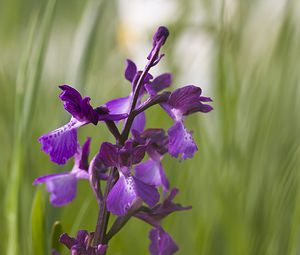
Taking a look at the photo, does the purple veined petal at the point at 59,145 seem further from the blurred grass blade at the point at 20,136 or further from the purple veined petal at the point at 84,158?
the blurred grass blade at the point at 20,136

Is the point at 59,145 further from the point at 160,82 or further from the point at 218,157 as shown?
the point at 218,157

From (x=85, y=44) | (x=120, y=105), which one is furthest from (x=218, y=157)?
(x=120, y=105)

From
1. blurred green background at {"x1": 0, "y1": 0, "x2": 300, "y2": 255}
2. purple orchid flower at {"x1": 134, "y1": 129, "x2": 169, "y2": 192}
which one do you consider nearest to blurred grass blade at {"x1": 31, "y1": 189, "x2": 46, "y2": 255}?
blurred green background at {"x1": 0, "y1": 0, "x2": 300, "y2": 255}

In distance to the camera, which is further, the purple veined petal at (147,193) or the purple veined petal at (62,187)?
the purple veined petal at (62,187)

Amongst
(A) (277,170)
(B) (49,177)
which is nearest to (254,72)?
(A) (277,170)

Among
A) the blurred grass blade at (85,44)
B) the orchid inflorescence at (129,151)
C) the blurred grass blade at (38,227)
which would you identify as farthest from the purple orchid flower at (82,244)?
the blurred grass blade at (85,44)

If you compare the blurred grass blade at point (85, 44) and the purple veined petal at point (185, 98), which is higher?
the blurred grass blade at point (85, 44)
